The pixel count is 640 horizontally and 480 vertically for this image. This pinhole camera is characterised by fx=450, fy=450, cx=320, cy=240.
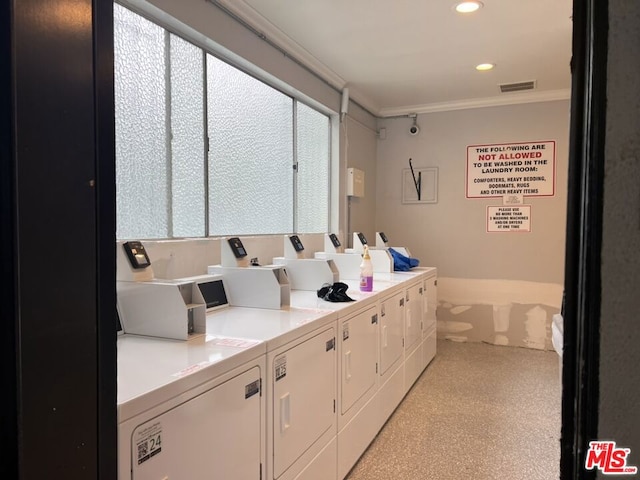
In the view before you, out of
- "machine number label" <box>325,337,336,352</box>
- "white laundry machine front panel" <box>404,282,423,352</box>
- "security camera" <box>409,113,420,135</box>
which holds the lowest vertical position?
"white laundry machine front panel" <box>404,282,423,352</box>

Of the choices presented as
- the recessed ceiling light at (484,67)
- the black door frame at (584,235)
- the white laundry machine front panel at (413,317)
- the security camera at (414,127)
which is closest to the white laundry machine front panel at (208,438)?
the black door frame at (584,235)

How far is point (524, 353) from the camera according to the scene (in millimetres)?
4445

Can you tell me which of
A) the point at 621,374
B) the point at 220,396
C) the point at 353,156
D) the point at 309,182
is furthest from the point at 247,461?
the point at 353,156

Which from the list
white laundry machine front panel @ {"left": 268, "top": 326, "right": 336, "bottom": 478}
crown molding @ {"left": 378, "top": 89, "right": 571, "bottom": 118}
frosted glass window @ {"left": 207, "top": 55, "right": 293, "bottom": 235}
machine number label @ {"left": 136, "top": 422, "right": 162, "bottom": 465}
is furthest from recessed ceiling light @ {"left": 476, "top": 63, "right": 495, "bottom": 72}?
machine number label @ {"left": 136, "top": 422, "right": 162, "bottom": 465}

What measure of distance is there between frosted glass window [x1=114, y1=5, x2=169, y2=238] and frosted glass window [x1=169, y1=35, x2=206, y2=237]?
8 centimetres

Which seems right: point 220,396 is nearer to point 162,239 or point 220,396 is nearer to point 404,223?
point 162,239

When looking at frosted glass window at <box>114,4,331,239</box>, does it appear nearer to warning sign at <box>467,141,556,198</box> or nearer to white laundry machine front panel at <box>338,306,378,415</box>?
white laundry machine front panel at <box>338,306,378,415</box>

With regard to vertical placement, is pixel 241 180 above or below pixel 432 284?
above

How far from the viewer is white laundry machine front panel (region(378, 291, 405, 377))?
9.03 ft

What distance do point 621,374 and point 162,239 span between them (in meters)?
2.16

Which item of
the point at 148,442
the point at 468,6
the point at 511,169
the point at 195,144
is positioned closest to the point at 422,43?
the point at 468,6

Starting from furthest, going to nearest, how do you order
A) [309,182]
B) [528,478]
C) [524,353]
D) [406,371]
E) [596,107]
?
[524,353], [309,182], [406,371], [528,478], [596,107]

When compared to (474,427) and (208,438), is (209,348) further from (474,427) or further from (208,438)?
(474,427)

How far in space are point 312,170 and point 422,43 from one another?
1.34 meters
